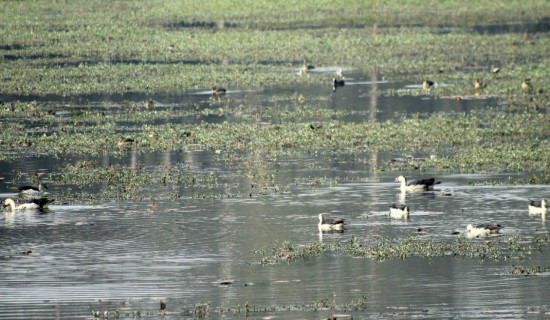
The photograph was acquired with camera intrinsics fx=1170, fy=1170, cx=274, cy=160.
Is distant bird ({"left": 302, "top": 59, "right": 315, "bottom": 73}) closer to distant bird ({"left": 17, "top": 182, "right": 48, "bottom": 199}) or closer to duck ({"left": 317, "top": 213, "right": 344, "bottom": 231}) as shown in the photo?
distant bird ({"left": 17, "top": 182, "right": 48, "bottom": 199})

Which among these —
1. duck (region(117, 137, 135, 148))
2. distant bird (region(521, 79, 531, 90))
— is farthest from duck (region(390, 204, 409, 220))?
distant bird (region(521, 79, 531, 90))

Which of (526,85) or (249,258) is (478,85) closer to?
(526,85)

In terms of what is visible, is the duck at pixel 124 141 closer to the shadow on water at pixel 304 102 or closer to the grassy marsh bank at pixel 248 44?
the shadow on water at pixel 304 102

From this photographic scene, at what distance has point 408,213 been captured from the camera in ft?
78.1

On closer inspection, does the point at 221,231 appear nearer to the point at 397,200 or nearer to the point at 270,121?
the point at 397,200

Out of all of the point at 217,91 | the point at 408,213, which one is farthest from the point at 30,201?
the point at 217,91

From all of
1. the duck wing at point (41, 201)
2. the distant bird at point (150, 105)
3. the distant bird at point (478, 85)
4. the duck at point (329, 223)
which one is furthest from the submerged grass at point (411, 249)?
the distant bird at point (478, 85)

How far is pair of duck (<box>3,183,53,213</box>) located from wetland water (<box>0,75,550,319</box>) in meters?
0.25

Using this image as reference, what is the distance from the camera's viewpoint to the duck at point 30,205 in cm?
2483

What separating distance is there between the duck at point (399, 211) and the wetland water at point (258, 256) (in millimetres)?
223

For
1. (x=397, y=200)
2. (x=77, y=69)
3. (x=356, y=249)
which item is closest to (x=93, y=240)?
(x=356, y=249)

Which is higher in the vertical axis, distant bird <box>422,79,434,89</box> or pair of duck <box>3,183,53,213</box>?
distant bird <box>422,79,434,89</box>

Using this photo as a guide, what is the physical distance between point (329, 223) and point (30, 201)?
267 inches

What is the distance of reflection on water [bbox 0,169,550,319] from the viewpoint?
17.0 metres
